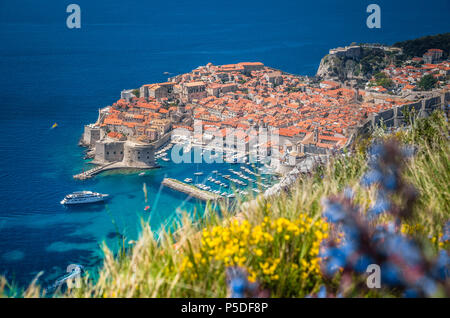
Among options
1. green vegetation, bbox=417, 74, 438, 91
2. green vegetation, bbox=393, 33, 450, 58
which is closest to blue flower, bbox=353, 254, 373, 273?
green vegetation, bbox=417, 74, 438, 91

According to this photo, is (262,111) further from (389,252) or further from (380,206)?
(389,252)

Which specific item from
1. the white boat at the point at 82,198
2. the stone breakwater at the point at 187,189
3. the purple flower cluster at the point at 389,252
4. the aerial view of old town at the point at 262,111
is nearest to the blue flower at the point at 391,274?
the purple flower cluster at the point at 389,252

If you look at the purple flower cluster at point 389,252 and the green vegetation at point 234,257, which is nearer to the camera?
the purple flower cluster at point 389,252

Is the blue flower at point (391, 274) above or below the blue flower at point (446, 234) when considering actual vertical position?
below

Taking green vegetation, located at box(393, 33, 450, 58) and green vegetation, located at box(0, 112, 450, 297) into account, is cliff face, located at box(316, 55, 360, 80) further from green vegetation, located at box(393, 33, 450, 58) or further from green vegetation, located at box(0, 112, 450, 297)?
green vegetation, located at box(0, 112, 450, 297)

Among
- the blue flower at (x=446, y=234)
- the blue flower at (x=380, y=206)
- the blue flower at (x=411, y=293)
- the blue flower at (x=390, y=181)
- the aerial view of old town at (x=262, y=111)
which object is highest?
the aerial view of old town at (x=262, y=111)

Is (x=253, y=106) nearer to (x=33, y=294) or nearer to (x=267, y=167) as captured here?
(x=267, y=167)

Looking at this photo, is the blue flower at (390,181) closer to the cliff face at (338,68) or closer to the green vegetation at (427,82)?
the green vegetation at (427,82)
